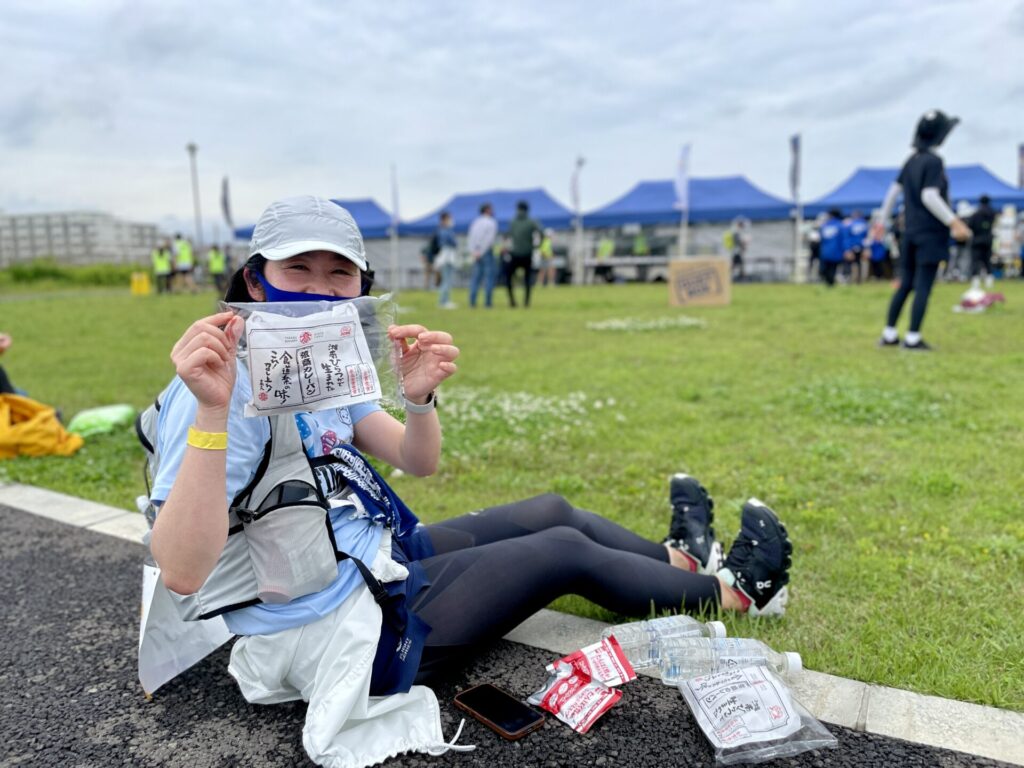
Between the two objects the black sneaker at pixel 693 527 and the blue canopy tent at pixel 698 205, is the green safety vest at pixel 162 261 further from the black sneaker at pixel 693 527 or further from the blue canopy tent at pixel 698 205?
the black sneaker at pixel 693 527

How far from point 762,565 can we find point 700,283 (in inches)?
508

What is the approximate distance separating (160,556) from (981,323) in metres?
10.9

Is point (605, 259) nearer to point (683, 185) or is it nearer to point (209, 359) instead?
point (683, 185)

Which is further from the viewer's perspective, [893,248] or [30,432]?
[893,248]

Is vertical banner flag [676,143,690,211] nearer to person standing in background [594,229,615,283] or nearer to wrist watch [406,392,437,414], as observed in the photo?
person standing in background [594,229,615,283]

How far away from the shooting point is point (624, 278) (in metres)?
26.9

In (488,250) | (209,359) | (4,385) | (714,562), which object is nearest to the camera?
(209,359)

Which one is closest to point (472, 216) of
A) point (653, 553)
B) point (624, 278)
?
point (624, 278)

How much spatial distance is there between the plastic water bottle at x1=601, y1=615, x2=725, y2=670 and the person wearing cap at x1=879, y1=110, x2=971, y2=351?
6.24 metres

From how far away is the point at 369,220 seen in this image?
29.7m

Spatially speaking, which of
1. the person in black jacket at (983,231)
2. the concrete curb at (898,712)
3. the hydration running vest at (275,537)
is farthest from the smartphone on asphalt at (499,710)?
the person in black jacket at (983,231)

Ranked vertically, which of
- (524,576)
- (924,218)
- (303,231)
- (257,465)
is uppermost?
(924,218)

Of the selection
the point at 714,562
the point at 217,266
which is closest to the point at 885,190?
the point at 217,266

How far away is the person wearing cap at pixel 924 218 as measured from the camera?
23.8ft
